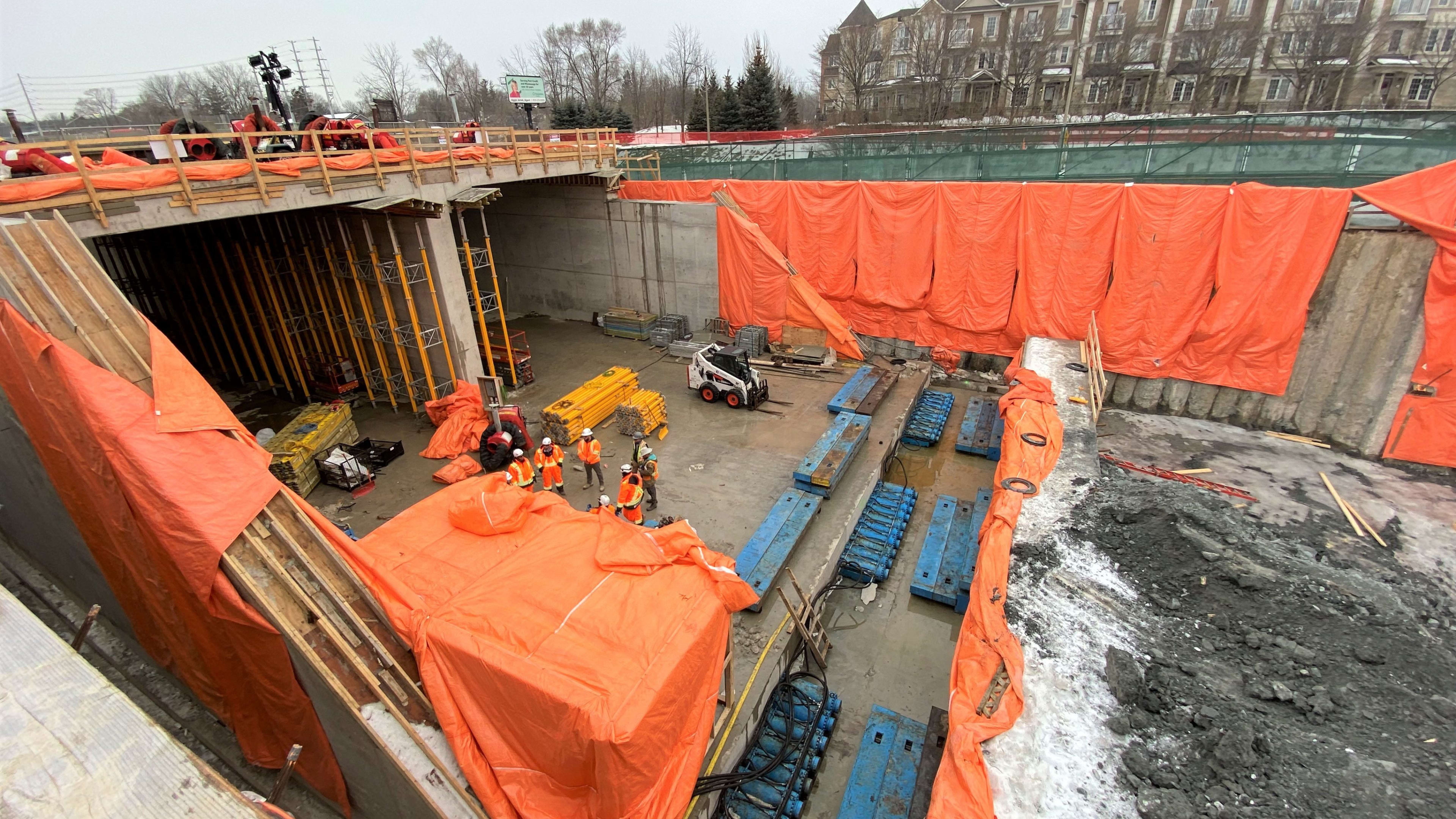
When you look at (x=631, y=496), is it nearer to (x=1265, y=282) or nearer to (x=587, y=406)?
(x=587, y=406)

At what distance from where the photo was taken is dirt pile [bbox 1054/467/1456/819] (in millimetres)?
5328

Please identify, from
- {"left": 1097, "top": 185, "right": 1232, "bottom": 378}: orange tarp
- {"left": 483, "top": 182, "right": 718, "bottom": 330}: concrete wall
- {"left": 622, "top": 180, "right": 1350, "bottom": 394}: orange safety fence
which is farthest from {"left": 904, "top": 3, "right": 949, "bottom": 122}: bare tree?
{"left": 1097, "top": 185, "right": 1232, "bottom": 378}: orange tarp

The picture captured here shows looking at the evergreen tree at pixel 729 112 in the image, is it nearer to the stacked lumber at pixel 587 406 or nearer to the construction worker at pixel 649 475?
the stacked lumber at pixel 587 406

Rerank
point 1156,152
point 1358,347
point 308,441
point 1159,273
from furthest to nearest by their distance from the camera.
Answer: point 1156,152
point 1159,273
point 1358,347
point 308,441

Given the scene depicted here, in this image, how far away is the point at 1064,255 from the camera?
49.3 feet

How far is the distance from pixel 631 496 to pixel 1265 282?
1374cm

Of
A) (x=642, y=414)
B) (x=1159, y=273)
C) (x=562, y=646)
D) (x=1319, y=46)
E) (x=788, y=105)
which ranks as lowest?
(x=642, y=414)

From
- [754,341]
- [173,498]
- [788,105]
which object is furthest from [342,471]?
[788,105]

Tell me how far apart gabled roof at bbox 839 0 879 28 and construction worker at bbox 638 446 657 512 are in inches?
2033

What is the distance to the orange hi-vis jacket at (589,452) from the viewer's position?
1127cm

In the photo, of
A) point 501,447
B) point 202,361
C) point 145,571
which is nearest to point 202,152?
Answer: point 202,361

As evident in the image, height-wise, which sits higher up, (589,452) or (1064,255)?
(1064,255)

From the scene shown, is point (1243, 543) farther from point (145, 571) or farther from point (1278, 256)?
point (145, 571)

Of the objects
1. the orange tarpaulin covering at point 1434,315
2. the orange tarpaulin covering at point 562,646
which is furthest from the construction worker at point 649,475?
the orange tarpaulin covering at point 1434,315
